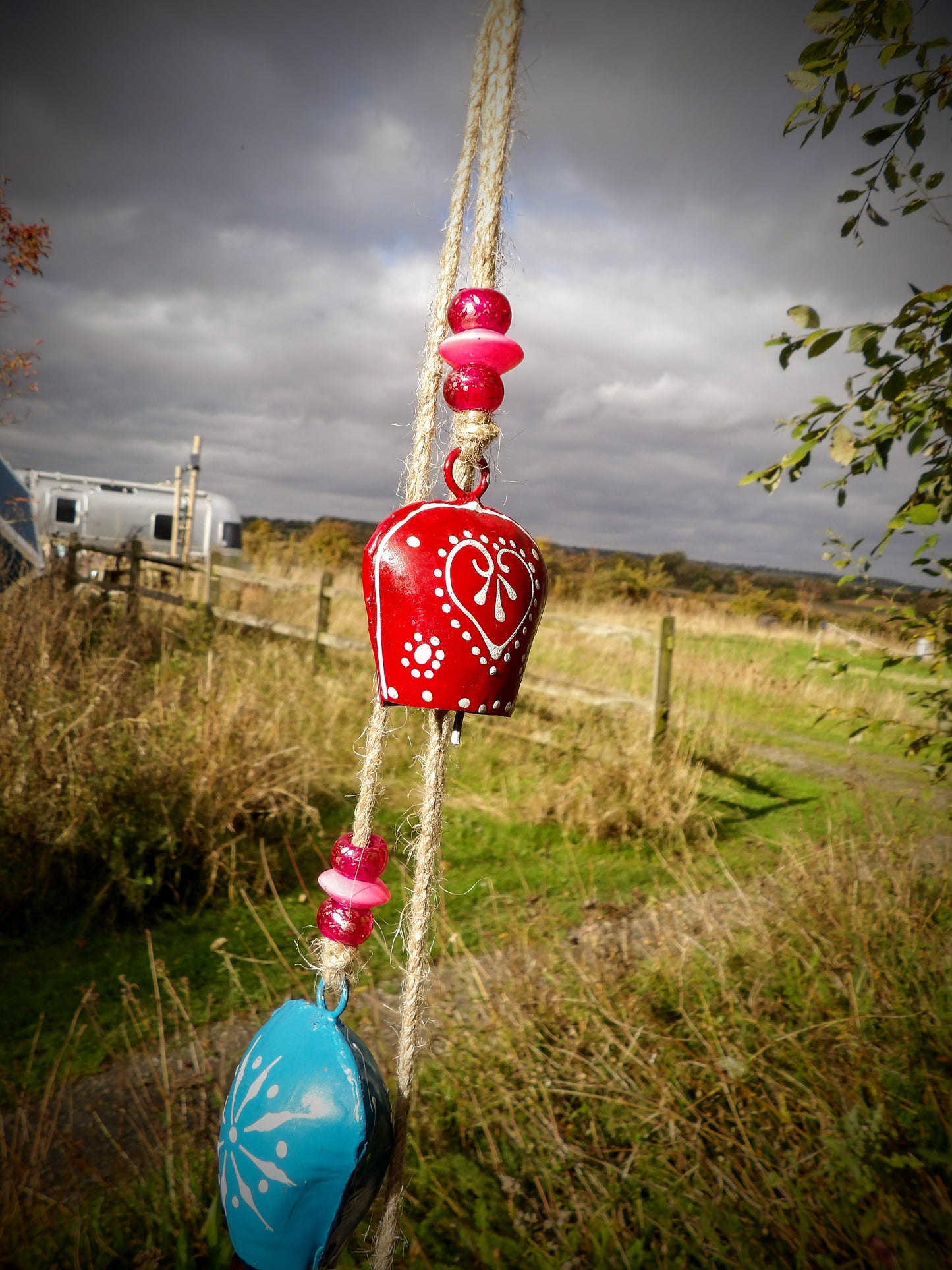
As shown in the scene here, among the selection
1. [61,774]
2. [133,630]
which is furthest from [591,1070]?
[133,630]

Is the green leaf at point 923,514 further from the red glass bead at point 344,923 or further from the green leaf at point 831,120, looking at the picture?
the red glass bead at point 344,923

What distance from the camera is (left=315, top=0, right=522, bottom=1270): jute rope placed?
0.98m

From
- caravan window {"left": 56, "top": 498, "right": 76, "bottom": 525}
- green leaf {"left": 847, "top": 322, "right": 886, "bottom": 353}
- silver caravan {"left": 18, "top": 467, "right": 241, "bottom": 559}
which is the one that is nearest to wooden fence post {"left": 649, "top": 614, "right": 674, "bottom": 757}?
green leaf {"left": 847, "top": 322, "right": 886, "bottom": 353}

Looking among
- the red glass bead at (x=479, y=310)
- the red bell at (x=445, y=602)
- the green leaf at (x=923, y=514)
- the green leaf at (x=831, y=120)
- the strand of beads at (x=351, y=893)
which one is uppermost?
the green leaf at (x=831, y=120)

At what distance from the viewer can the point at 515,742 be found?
6488 millimetres

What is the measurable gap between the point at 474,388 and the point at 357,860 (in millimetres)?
652

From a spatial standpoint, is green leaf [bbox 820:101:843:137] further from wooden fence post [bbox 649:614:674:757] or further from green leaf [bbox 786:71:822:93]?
wooden fence post [bbox 649:614:674:757]

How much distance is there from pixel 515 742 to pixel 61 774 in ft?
12.1

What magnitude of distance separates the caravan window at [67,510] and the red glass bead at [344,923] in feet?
68.6

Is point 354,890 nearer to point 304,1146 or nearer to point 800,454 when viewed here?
point 304,1146

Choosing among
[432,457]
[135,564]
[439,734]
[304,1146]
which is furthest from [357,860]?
[135,564]

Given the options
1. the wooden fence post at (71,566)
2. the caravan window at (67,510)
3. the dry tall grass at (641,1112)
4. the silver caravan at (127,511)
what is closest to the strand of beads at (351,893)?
the dry tall grass at (641,1112)

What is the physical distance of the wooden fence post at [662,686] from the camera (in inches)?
233

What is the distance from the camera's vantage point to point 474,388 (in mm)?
981
